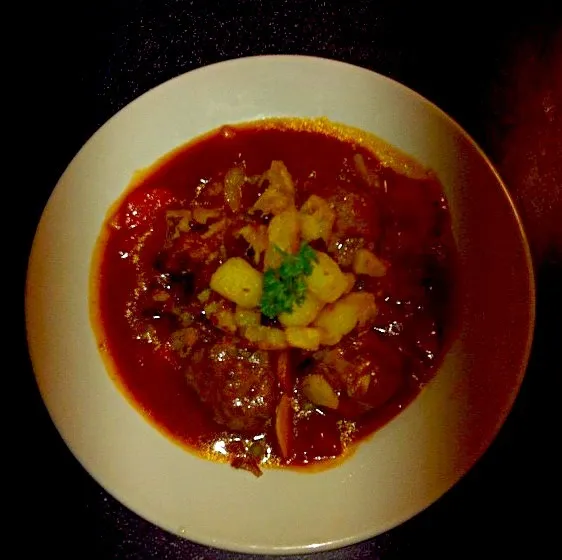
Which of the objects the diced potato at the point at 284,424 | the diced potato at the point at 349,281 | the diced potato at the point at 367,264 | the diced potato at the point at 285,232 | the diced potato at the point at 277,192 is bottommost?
the diced potato at the point at 284,424

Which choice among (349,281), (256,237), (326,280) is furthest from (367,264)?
(256,237)

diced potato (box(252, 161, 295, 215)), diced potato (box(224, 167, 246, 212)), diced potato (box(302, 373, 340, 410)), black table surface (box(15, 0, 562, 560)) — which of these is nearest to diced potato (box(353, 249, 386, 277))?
diced potato (box(252, 161, 295, 215))

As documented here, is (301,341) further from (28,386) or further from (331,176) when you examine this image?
(28,386)

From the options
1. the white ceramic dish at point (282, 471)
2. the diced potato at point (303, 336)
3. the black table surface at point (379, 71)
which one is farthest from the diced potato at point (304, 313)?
the black table surface at point (379, 71)

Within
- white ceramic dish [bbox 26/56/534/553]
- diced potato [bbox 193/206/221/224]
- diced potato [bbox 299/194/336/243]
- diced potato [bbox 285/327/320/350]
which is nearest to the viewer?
white ceramic dish [bbox 26/56/534/553]

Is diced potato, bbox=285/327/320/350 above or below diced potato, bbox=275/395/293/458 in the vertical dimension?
above

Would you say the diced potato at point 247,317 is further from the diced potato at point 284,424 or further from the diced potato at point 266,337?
the diced potato at point 284,424

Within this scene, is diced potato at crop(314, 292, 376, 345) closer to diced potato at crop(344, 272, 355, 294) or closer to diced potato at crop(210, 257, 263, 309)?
diced potato at crop(344, 272, 355, 294)
